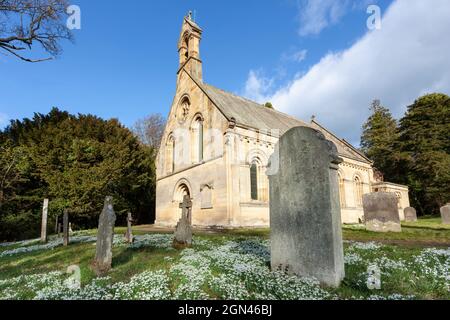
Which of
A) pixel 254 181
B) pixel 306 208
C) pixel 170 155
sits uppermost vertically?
pixel 170 155

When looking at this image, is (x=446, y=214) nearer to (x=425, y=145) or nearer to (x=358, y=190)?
(x=358, y=190)

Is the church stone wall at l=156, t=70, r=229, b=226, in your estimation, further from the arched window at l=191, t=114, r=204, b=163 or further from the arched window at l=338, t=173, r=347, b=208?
the arched window at l=338, t=173, r=347, b=208

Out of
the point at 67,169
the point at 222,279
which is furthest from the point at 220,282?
the point at 67,169

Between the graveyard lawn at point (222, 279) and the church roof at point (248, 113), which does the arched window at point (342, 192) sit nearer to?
the church roof at point (248, 113)

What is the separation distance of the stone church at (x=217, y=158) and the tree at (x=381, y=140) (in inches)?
732

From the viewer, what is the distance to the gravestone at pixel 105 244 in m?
6.53

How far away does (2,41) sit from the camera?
597 inches

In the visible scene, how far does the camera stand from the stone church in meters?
18.3

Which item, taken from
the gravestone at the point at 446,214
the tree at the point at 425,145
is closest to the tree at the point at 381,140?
the tree at the point at 425,145

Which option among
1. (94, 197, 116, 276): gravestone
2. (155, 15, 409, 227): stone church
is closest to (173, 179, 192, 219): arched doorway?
(155, 15, 409, 227): stone church

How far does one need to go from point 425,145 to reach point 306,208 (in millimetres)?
46001

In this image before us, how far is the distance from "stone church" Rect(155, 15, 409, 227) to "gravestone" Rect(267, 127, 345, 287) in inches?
455

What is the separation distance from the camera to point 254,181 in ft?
65.2
